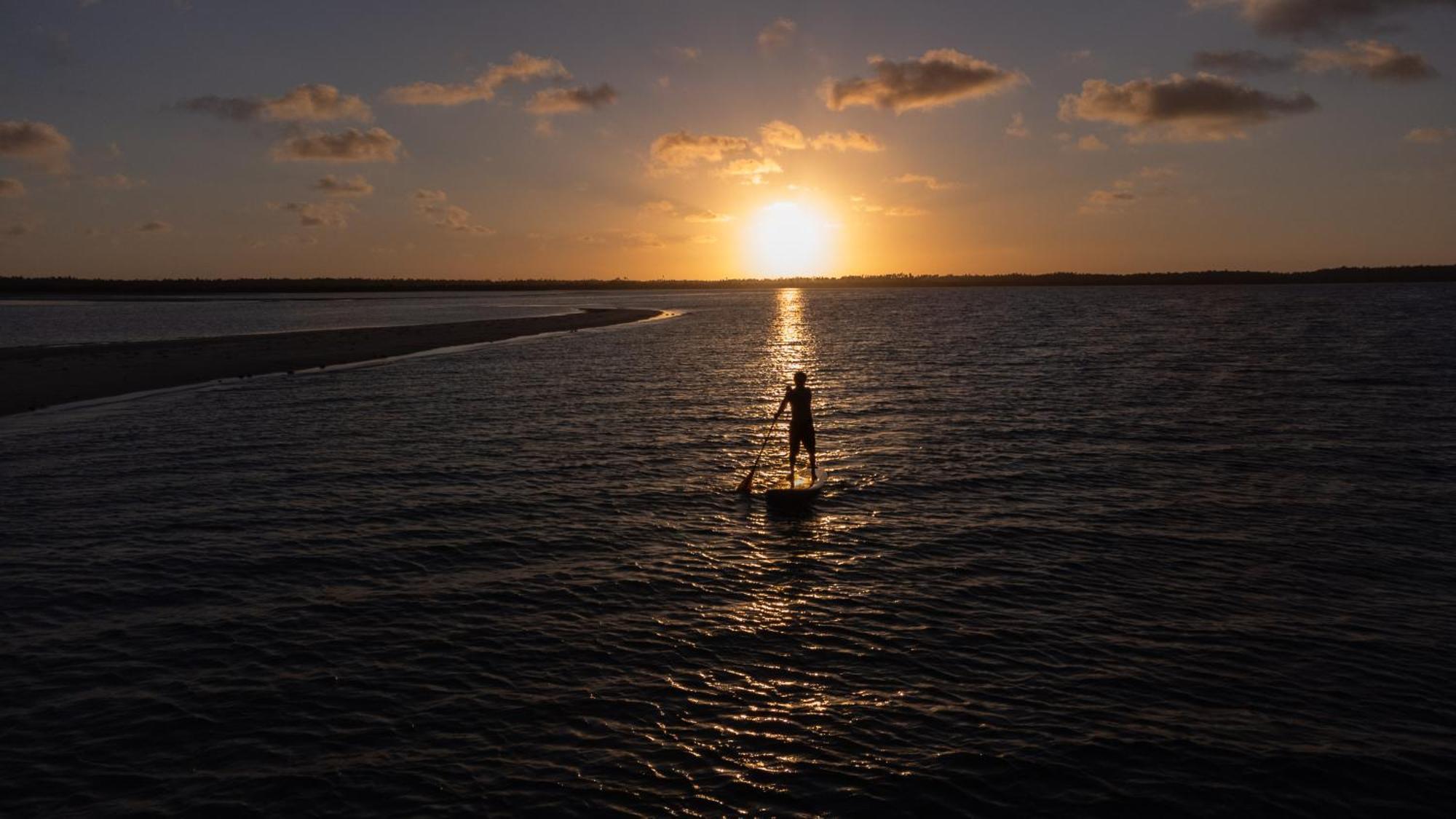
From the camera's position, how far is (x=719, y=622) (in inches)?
567

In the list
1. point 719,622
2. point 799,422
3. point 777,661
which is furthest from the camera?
point 799,422

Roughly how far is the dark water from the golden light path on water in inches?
2.8

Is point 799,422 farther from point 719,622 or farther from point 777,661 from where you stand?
point 777,661

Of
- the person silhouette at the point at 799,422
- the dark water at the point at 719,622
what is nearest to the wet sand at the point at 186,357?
the dark water at the point at 719,622

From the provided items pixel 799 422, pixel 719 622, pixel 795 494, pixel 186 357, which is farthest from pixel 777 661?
pixel 186 357

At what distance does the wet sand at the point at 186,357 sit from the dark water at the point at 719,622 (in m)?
11.7

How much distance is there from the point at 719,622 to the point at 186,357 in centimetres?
6143

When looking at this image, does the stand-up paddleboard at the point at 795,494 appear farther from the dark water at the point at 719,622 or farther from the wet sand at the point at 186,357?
the wet sand at the point at 186,357

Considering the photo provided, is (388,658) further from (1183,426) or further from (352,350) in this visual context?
(352,350)

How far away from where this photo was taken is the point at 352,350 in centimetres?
6919

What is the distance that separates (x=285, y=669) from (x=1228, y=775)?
13.0 m

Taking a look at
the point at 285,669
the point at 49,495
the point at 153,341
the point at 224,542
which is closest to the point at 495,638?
the point at 285,669

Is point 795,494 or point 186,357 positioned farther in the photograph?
point 186,357

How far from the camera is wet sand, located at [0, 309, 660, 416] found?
147 feet
